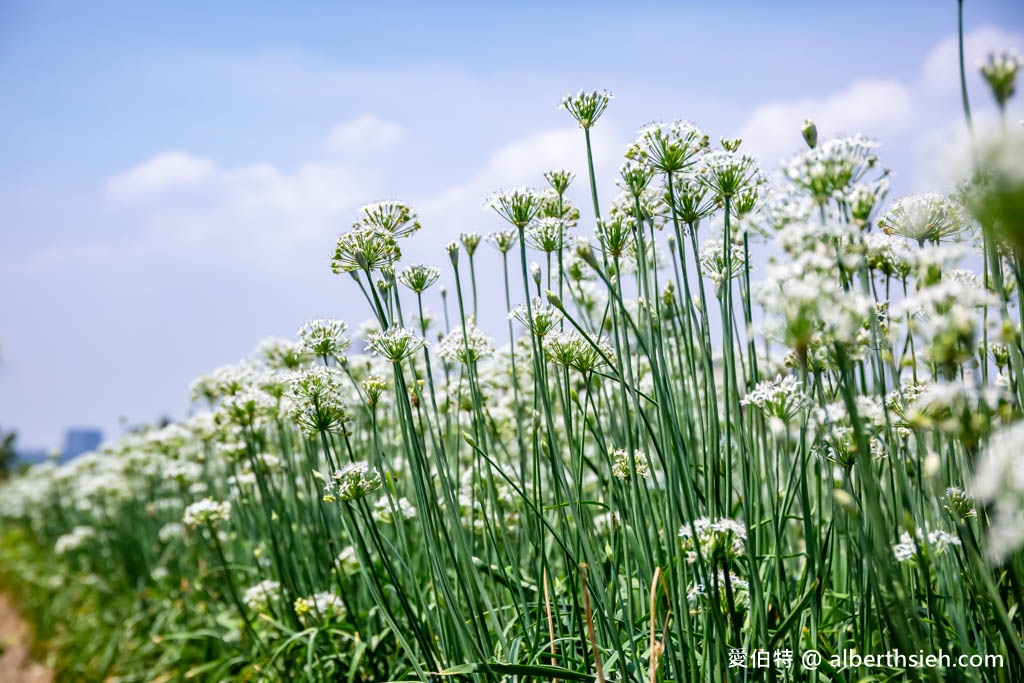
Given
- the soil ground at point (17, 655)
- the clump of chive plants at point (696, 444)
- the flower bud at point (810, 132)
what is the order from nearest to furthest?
the clump of chive plants at point (696, 444), the flower bud at point (810, 132), the soil ground at point (17, 655)

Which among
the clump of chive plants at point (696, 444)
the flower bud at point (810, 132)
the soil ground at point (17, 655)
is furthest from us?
the soil ground at point (17, 655)

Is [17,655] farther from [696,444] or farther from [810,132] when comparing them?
[810,132]

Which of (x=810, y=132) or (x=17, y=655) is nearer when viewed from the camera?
(x=810, y=132)

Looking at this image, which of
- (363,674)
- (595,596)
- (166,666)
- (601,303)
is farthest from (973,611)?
(166,666)

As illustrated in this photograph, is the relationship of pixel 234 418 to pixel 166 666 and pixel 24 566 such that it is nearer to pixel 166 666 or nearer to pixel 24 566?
pixel 166 666

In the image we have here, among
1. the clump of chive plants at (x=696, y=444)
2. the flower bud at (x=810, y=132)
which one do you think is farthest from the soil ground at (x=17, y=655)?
the flower bud at (x=810, y=132)

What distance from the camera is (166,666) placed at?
4.75m

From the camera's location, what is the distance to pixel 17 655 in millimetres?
6473

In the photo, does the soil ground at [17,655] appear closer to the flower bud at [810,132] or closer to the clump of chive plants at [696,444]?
the clump of chive plants at [696,444]

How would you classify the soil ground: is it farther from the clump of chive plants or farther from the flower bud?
the flower bud

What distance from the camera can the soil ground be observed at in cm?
575

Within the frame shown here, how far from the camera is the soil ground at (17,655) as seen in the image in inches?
226

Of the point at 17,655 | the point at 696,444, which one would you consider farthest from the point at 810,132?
the point at 17,655

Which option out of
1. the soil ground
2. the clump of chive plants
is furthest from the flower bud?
the soil ground
